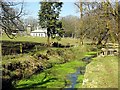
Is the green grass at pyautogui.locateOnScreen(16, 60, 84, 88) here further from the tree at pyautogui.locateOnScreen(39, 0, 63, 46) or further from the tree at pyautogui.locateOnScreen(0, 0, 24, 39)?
the tree at pyautogui.locateOnScreen(39, 0, 63, 46)

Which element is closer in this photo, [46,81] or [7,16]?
[46,81]

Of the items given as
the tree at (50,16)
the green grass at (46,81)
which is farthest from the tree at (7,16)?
the tree at (50,16)

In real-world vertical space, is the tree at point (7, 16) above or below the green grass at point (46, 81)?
above

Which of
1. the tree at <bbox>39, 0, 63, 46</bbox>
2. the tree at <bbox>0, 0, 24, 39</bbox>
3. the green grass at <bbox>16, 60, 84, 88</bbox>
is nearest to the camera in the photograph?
the green grass at <bbox>16, 60, 84, 88</bbox>

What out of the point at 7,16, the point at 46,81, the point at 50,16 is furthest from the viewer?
the point at 50,16

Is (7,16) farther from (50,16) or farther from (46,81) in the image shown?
(50,16)

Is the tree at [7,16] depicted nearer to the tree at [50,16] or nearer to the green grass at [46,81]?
the green grass at [46,81]

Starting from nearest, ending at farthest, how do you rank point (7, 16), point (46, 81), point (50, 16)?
point (46, 81) → point (7, 16) → point (50, 16)

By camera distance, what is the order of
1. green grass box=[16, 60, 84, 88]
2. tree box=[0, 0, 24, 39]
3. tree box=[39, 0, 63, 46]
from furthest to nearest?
tree box=[39, 0, 63, 46] → tree box=[0, 0, 24, 39] → green grass box=[16, 60, 84, 88]

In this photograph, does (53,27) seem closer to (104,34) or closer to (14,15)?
(104,34)

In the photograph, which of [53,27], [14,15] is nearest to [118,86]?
[14,15]

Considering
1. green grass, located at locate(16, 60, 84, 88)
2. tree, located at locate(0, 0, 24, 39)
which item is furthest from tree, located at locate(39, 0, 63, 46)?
green grass, located at locate(16, 60, 84, 88)

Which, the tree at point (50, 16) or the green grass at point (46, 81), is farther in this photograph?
the tree at point (50, 16)

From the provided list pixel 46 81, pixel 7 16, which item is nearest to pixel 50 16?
pixel 7 16
